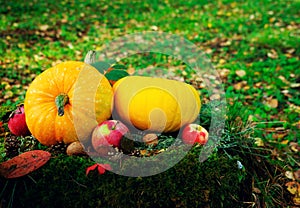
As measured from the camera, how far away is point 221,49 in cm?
532

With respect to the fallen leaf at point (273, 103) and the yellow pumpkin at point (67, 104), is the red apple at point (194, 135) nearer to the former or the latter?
the yellow pumpkin at point (67, 104)

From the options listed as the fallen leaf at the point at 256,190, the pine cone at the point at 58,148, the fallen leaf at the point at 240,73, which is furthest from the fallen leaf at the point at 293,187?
the fallen leaf at the point at 240,73

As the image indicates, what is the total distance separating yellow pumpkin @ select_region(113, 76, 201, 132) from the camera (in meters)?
2.11

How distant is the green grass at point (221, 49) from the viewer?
263 centimetres

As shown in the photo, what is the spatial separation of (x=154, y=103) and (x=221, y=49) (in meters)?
3.49

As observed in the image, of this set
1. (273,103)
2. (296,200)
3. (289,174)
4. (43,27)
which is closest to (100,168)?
(296,200)

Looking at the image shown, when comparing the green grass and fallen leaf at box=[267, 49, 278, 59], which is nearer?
the green grass

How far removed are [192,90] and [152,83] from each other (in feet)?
0.92

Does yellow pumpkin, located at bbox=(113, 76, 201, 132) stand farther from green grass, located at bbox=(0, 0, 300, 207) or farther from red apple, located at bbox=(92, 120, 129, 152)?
green grass, located at bbox=(0, 0, 300, 207)

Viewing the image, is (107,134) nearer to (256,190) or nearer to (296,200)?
(256,190)

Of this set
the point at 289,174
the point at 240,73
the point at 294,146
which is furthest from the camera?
the point at 240,73

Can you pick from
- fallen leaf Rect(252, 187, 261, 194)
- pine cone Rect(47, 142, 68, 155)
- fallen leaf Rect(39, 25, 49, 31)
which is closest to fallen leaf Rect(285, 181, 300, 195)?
fallen leaf Rect(252, 187, 261, 194)

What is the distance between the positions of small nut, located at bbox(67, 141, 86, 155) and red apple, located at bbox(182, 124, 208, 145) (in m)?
0.62

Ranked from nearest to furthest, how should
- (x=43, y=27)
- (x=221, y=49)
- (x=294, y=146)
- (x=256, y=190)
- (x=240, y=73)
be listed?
(x=256, y=190)
(x=294, y=146)
(x=240, y=73)
(x=221, y=49)
(x=43, y=27)
